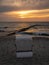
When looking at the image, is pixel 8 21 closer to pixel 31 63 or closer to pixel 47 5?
pixel 47 5


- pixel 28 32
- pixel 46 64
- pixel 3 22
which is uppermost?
pixel 3 22

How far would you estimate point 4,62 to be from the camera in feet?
6.97

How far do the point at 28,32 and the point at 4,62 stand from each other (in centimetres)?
48

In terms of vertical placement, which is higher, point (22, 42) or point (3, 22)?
point (3, 22)

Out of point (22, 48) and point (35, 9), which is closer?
point (22, 48)

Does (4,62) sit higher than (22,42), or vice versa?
(22,42)

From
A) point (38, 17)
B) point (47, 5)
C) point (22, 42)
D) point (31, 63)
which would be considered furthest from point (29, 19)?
point (31, 63)

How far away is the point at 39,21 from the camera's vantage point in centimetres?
266

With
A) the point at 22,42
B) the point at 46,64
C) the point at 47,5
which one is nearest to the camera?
the point at 46,64

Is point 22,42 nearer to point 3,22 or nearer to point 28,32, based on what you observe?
point 28,32

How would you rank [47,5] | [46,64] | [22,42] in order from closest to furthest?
[46,64], [22,42], [47,5]

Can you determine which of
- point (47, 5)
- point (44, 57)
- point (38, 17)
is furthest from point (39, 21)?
point (44, 57)

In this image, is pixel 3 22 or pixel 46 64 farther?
pixel 3 22

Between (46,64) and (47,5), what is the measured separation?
0.90 meters
